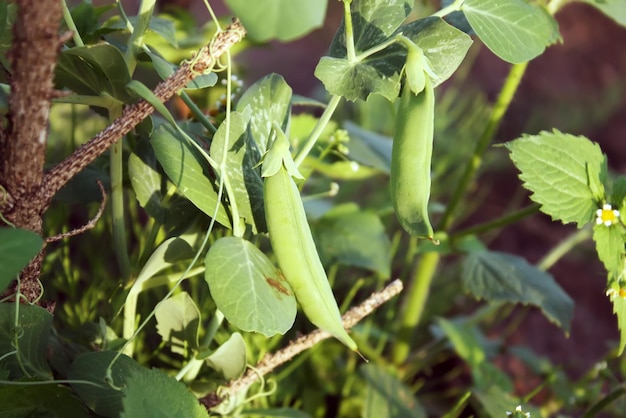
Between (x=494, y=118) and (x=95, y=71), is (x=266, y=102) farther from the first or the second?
(x=494, y=118)

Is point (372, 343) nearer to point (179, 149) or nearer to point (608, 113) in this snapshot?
point (179, 149)

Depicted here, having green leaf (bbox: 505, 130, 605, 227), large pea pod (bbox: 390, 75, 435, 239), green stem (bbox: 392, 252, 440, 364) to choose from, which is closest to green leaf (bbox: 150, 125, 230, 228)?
large pea pod (bbox: 390, 75, 435, 239)

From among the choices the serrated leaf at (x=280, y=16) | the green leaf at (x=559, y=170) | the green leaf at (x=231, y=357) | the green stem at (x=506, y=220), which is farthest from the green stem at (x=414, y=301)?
the serrated leaf at (x=280, y=16)

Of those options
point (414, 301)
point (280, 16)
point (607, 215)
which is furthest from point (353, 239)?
point (280, 16)

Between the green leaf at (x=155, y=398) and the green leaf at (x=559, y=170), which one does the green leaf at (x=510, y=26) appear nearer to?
the green leaf at (x=559, y=170)

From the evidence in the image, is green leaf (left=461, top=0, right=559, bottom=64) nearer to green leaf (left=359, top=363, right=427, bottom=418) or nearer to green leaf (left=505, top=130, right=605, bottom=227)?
green leaf (left=505, top=130, right=605, bottom=227)

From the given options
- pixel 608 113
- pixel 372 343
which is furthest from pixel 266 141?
pixel 608 113
